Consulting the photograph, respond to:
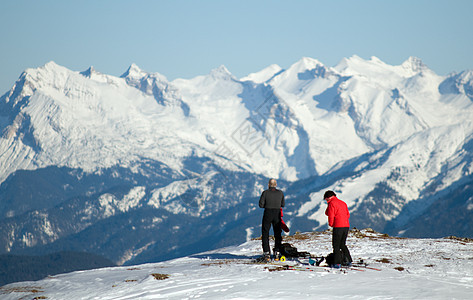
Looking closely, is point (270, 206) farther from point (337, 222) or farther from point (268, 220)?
point (337, 222)

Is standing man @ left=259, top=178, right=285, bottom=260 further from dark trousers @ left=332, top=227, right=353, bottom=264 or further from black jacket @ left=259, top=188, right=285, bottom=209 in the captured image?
dark trousers @ left=332, top=227, right=353, bottom=264

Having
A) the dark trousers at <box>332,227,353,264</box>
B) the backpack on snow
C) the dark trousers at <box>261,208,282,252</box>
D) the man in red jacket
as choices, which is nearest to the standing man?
the dark trousers at <box>261,208,282,252</box>

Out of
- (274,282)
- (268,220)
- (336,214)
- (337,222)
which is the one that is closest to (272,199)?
(268,220)

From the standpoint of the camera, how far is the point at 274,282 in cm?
2956

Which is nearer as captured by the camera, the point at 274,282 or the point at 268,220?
the point at 274,282

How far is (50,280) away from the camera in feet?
118

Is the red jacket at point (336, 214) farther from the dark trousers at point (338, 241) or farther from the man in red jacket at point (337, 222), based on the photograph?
the dark trousers at point (338, 241)

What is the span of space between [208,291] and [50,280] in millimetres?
12137

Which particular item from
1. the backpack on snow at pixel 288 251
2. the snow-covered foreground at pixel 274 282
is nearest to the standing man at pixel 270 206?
the backpack on snow at pixel 288 251

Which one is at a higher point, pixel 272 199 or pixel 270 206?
pixel 272 199

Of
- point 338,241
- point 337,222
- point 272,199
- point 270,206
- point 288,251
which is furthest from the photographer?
point 288,251

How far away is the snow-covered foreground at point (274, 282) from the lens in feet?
89.4

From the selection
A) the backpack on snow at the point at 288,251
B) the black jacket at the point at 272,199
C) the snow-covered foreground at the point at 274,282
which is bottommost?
the snow-covered foreground at the point at 274,282

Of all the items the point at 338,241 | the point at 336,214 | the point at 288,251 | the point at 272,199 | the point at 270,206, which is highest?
the point at 272,199
